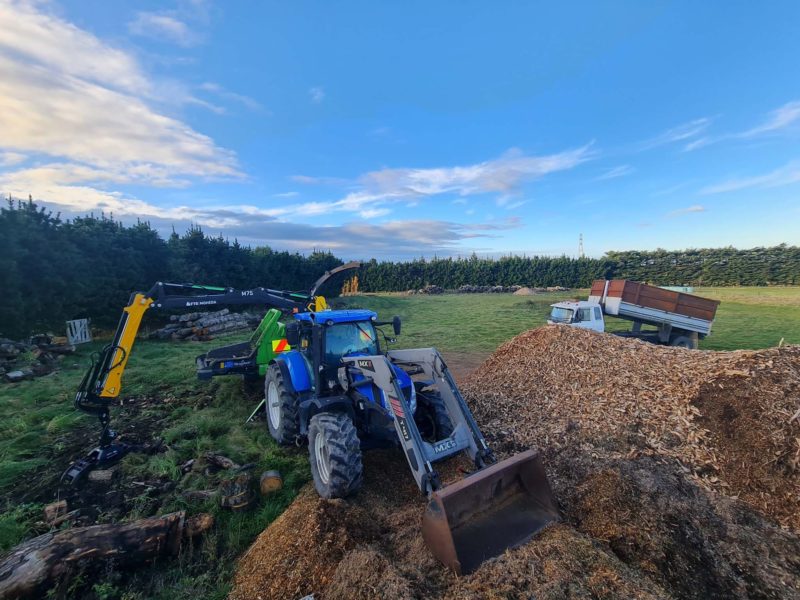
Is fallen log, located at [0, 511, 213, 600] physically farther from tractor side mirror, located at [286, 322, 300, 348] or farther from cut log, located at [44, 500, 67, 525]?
tractor side mirror, located at [286, 322, 300, 348]

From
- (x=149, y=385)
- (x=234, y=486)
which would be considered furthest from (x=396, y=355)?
(x=149, y=385)

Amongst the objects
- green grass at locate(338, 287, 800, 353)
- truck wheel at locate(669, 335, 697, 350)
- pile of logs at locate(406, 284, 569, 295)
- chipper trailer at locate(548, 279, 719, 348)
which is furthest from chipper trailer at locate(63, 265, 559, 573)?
pile of logs at locate(406, 284, 569, 295)

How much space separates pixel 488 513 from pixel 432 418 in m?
1.60

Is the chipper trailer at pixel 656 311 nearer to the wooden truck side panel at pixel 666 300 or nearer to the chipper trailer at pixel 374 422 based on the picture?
the wooden truck side panel at pixel 666 300

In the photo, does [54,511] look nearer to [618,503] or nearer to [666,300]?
[618,503]

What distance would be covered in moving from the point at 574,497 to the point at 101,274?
57.0 feet

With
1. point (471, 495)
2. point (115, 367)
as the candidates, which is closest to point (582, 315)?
point (471, 495)

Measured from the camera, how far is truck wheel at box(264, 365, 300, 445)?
18.4ft

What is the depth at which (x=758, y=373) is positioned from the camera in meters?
5.25

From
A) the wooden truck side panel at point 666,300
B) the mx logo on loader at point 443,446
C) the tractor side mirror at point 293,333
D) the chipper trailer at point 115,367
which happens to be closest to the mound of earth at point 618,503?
the mx logo on loader at point 443,446

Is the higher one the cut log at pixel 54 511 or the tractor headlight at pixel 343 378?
the tractor headlight at pixel 343 378

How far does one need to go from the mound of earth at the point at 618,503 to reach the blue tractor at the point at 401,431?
0.77 ft

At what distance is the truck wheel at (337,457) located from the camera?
4.06 m

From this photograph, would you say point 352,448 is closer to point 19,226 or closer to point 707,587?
point 707,587
